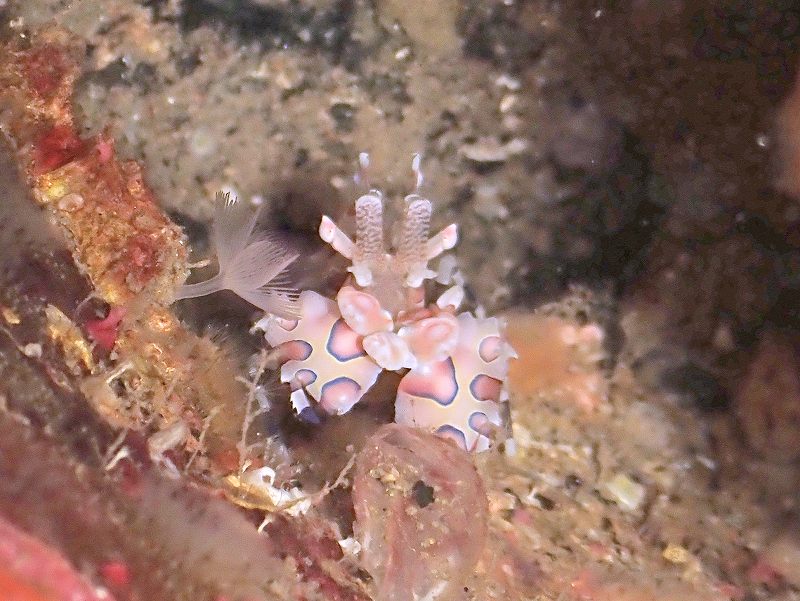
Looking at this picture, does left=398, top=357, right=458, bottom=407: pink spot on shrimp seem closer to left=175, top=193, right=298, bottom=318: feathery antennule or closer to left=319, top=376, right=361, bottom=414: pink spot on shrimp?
left=319, top=376, right=361, bottom=414: pink spot on shrimp

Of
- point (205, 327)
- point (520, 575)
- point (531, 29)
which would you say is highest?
point (531, 29)

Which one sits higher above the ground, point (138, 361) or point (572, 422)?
point (138, 361)

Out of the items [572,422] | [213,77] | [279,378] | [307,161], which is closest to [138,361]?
[279,378]

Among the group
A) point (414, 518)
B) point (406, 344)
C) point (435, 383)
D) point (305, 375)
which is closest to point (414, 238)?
point (406, 344)

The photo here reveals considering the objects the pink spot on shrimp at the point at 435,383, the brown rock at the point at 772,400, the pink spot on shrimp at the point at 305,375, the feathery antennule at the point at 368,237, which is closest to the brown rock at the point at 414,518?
the pink spot on shrimp at the point at 435,383

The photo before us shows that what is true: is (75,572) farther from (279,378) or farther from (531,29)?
(531,29)

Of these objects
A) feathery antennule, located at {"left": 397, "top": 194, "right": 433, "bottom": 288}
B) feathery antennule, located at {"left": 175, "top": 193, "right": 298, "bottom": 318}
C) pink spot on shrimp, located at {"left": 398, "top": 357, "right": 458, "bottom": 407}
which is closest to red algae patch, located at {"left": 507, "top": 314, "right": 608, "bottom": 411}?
pink spot on shrimp, located at {"left": 398, "top": 357, "right": 458, "bottom": 407}

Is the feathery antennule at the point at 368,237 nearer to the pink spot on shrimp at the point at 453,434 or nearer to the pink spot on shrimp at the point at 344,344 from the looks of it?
the pink spot on shrimp at the point at 344,344

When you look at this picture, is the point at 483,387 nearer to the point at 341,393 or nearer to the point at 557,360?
the point at 557,360
